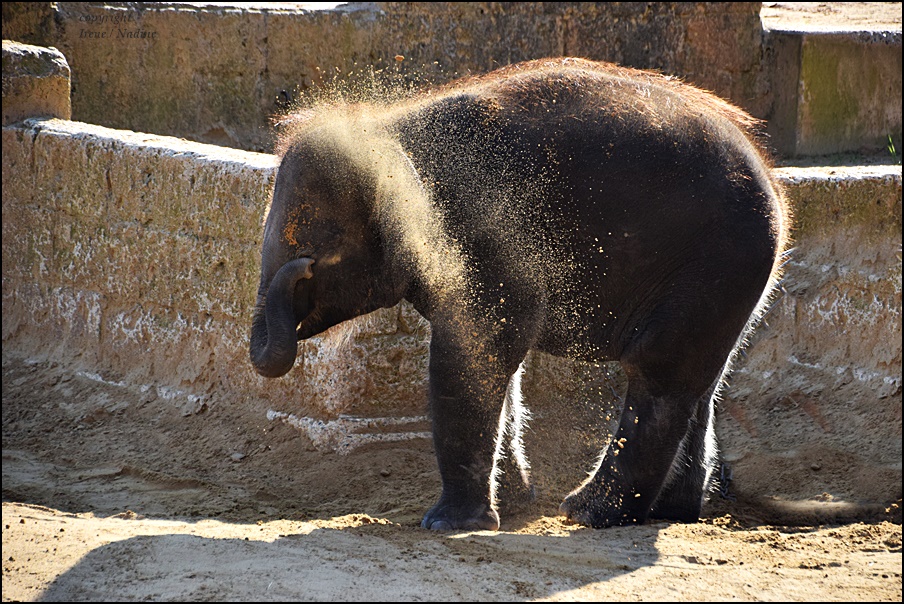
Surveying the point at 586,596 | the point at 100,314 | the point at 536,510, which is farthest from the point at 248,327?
the point at 586,596

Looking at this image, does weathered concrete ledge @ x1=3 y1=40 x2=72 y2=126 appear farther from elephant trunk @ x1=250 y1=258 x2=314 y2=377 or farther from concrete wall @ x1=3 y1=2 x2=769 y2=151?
elephant trunk @ x1=250 y1=258 x2=314 y2=377

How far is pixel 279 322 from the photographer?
387 centimetres

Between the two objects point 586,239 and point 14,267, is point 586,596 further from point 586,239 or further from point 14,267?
point 14,267

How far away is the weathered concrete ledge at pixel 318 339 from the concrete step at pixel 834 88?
10.0 feet

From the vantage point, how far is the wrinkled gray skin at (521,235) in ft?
13.3

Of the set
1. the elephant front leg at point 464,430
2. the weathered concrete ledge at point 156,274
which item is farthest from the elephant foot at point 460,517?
the weathered concrete ledge at point 156,274

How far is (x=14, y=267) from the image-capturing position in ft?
20.5

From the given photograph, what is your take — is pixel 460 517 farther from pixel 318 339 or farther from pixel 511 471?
pixel 318 339

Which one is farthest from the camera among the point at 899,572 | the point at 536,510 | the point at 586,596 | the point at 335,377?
the point at 335,377

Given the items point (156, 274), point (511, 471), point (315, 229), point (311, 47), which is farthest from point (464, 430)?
point (311, 47)

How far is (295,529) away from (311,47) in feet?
16.4

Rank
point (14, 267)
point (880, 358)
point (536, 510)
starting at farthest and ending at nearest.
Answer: point (14, 267) → point (880, 358) → point (536, 510)

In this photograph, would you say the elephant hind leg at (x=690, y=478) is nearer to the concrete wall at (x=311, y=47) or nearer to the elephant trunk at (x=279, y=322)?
the elephant trunk at (x=279, y=322)

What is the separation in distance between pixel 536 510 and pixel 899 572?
150 centimetres
